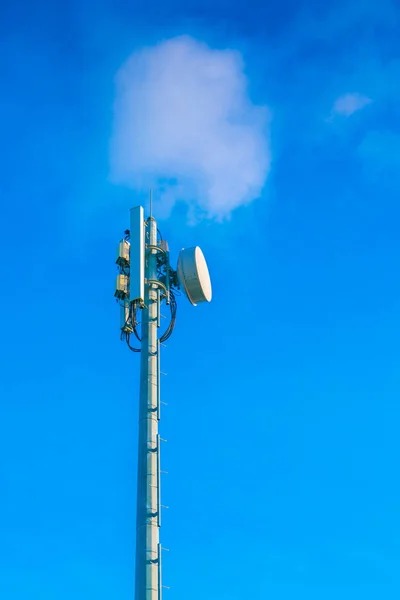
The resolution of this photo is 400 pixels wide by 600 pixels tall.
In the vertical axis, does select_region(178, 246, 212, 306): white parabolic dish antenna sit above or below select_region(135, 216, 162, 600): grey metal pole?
above

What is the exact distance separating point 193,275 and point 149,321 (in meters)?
3.74

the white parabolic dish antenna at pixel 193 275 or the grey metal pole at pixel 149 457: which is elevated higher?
the white parabolic dish antenna at pixel 193 275

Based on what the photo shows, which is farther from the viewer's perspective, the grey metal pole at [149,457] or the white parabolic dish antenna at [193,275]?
the white parabolic dish antenna at [193,275]

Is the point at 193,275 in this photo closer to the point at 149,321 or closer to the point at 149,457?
the point at 149,321

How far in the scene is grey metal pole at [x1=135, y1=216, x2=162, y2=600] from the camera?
1323 inches

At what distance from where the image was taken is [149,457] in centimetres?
3616

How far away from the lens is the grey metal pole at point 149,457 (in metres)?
33.6

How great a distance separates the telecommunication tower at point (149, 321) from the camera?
3409 cm

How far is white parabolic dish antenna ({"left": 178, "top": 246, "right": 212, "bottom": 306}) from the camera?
4178 centimetres

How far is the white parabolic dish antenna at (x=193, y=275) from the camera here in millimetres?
41781

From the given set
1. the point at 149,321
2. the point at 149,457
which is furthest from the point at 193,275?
the point at 149,457

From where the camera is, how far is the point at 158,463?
3612 centimetres

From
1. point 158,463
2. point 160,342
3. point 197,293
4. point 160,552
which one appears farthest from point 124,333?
point 160,552

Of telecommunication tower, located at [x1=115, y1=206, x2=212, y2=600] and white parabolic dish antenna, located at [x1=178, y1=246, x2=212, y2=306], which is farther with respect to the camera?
white parabolic dish antenna, located at [x1=178, y1=246, x2=212, y2=306]
